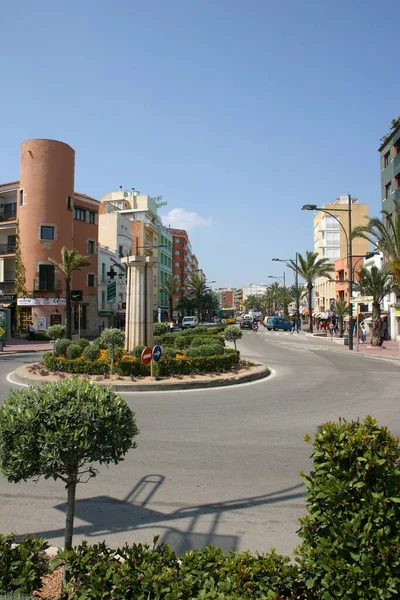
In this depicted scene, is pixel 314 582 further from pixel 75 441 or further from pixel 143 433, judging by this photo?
pixel 143 433

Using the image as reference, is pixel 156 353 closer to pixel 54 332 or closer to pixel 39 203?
pixel 54 332

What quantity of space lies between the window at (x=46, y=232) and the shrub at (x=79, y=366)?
2822 cm

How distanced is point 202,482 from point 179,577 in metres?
3.04

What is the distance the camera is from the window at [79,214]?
46.0 m

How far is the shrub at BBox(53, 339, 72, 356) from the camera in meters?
17.0

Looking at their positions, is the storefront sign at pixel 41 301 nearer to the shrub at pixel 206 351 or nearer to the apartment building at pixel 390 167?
the shrub at pixel 206 351

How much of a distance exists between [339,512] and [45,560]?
207cm

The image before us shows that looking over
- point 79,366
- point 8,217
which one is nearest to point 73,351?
point 79,366

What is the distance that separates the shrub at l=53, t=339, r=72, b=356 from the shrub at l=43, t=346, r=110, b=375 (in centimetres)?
103

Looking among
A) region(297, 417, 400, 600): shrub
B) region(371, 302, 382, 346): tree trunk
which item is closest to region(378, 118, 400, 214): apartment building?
region(371, 302, 382, 346): tree trunk

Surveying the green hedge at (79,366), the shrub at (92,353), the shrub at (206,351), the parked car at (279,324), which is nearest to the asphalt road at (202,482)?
the green hedge at (79,366)

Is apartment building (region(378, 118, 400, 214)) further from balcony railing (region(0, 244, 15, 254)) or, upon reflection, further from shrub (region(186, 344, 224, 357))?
balcony railing (region(0, 244, 15, 254))

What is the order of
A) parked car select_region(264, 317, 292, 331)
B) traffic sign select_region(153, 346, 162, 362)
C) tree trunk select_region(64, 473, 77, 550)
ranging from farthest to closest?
parked car select_region(264, 317, 292, 331) → traffic sign select_region(153, 346, 162, 362) → tree trunk select_region(64, 473, 77, 550)

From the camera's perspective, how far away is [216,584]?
2863mm
